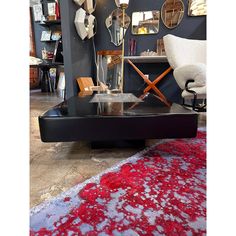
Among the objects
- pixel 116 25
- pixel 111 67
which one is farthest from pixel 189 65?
pixel 116 25

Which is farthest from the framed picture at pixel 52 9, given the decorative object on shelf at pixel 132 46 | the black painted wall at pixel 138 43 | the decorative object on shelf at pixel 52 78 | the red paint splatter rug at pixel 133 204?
the red paint splatter rug at pixel 133 204

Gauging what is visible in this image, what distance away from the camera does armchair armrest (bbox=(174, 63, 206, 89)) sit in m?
1.57

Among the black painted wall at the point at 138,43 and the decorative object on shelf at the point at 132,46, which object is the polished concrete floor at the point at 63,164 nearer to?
the black painted wall at the point at 138,43

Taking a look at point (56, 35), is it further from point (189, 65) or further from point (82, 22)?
point (189, 65)

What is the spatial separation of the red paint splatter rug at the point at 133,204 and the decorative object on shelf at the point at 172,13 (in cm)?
236

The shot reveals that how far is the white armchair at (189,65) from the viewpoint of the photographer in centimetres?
160

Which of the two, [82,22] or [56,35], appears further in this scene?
[56,35]

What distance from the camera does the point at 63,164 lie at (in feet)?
3.10

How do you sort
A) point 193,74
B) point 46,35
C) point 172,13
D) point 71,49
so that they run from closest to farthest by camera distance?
1. point 193,74
2. point 71,49
3. point 172,13
4. point 46,35

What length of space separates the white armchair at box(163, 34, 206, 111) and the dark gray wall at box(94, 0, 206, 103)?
→ 0.66 meters

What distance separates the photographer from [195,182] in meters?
0.76

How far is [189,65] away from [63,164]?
1.31 metres
